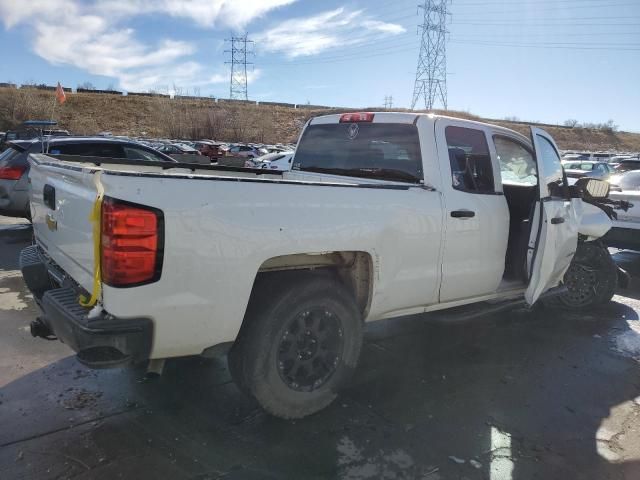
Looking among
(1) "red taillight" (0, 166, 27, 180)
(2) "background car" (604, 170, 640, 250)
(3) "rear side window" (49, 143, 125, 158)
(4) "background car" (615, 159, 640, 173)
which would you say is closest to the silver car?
(1) "red taillight" (0, 166, 27, 180)

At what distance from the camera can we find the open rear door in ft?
14.6

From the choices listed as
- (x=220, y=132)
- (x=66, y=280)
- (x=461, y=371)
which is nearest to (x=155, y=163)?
(x=66, y=280)

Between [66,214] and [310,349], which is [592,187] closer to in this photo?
[310,349]

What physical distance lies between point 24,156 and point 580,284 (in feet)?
28.2

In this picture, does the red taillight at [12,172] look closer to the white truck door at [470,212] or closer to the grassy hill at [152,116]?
the white truck door at [470,212]

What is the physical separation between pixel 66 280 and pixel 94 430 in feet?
3.04

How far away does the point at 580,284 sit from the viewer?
6.18 m

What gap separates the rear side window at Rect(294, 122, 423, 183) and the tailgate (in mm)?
2201

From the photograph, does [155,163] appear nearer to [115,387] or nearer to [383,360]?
[115,387]

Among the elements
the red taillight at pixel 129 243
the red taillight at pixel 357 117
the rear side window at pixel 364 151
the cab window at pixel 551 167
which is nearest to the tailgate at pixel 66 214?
the red taillight at pixel 129 243

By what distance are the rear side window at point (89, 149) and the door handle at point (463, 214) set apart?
6810 mm

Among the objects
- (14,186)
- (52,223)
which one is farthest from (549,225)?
(14,186)

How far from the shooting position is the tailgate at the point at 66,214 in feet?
9.09

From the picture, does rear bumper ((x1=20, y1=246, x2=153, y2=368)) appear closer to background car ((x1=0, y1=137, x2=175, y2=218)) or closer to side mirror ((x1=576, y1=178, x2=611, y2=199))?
side mirror ((x1=576, y1=178, x2=611, y2=199))
